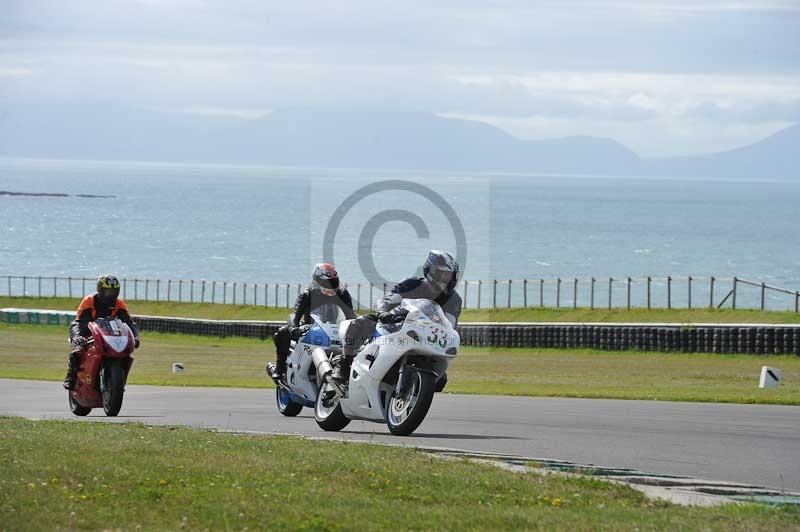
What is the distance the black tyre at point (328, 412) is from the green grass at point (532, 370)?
774 centimetres

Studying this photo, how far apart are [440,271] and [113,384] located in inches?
234

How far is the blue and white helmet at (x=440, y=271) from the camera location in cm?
1441

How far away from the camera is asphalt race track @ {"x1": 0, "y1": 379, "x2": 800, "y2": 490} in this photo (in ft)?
41.8

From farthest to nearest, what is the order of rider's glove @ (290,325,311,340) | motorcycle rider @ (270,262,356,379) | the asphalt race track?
rider's glove @ (290,325,311,340)
motorcycle rider @ (270,262,356,379)
the asphalt race track

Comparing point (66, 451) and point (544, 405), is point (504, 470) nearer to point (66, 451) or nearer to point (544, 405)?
point (66, 451)

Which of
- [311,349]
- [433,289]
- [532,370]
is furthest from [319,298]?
[532,370]

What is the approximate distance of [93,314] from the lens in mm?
18719

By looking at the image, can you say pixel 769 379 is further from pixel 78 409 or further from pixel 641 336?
pixel 641 336

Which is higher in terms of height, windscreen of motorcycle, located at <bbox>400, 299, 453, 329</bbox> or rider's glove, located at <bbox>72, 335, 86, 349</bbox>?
windscreen of motorcycle, located at <bbox>400, 299, 453, 329</bbox>

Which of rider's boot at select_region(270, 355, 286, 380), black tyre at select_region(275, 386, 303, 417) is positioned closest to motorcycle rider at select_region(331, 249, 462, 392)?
rider's boot at select_region(270, 355, 286, 380)

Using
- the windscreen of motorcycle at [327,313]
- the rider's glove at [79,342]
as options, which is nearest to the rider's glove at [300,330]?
the windscreen of motorcycle at [327,313]

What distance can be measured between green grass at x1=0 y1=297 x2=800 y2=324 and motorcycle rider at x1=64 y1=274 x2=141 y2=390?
3320 centimetres

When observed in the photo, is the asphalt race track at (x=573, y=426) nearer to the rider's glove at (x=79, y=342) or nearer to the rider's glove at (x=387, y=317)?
the rider's glove at (x=79, y=342)

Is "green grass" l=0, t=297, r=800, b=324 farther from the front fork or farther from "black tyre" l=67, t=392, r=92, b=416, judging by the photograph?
the front fork
